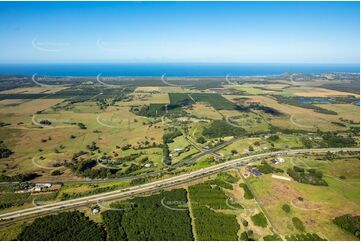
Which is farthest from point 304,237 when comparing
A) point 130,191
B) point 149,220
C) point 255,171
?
point 130,191

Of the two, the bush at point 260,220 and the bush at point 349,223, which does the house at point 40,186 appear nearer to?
the bush at point 260,220

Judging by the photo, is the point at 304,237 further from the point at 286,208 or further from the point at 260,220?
the point at 286,208

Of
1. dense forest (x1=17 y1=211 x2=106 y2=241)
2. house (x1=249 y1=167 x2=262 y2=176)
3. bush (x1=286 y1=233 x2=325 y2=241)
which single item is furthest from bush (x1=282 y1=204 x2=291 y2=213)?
dense forest (x1=17 y1=211 x2=106 y2=241)

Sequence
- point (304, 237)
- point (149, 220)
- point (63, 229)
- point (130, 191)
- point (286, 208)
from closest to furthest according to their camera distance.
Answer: point (304, 237) → point (63, 229) → point (149, 220) → point (286, 208) → point (130, 191)

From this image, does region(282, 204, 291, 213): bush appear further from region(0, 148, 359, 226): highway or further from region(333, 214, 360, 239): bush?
region(0, 148, 359, 226): highway

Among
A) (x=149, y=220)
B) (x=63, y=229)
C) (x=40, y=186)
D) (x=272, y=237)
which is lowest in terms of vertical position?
(x=272, y=237)

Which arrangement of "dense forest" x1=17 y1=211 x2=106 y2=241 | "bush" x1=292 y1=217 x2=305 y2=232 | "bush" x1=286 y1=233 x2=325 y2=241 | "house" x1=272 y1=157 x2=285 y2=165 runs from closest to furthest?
1. "bush" x1=286 y1=233 x2=325 y2=241
2. "dense forest" x1=17 y1=211 x2=106 y2=241
3. "bush" x1=292 y1=217 x2=305 y2=232
4. "house" x1=272 y1=157 x2=285 y2=165

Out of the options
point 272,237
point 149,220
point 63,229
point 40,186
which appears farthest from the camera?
point 40,186

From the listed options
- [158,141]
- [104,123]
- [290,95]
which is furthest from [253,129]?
[290,95]
